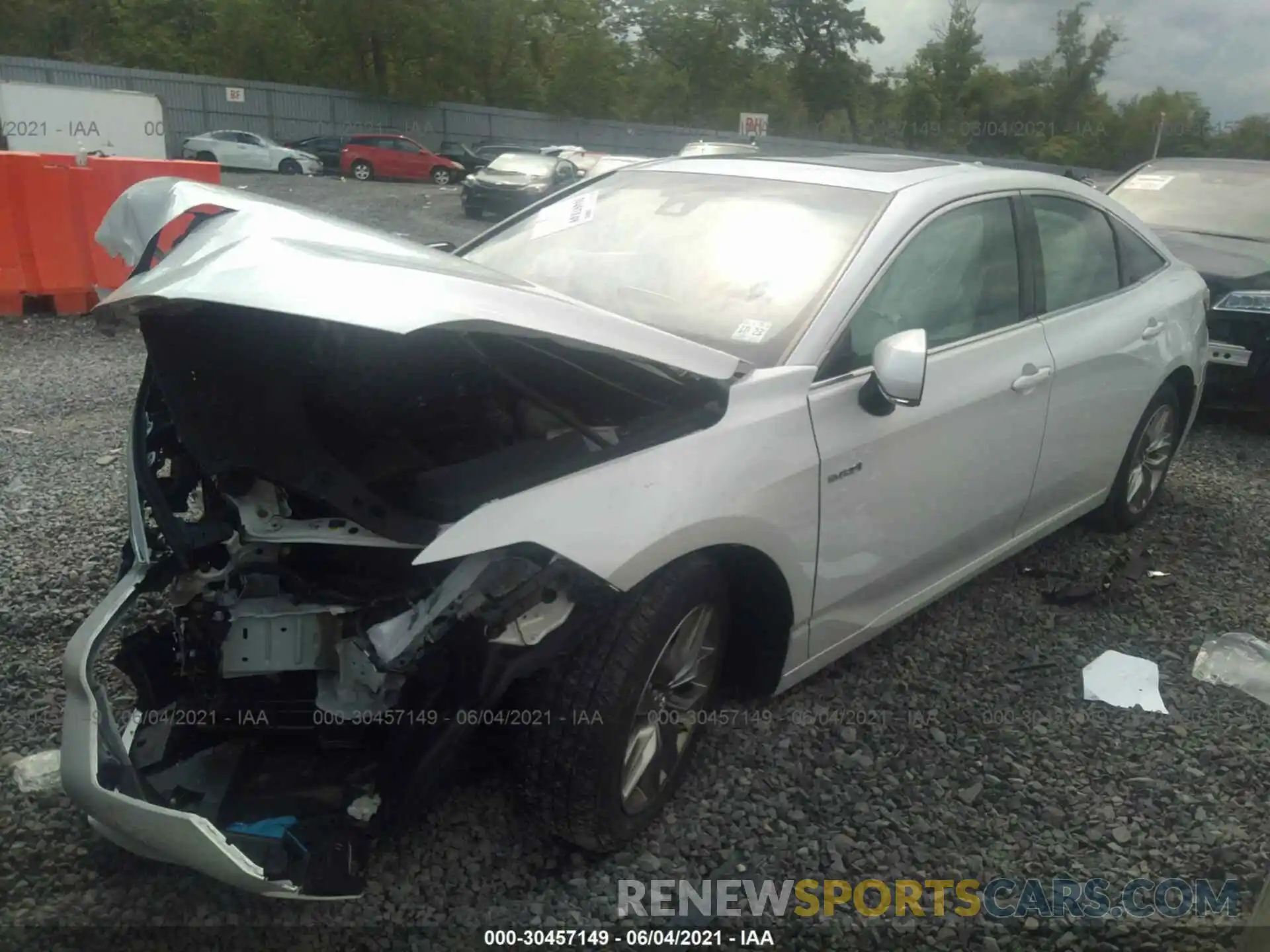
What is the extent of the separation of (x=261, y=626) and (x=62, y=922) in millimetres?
803

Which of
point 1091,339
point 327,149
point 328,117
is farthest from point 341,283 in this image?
point 328,117

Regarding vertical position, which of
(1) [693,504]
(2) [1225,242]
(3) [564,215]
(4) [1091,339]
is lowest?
(1) [693,504]

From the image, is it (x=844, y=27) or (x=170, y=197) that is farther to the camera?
(x=844, y=27)

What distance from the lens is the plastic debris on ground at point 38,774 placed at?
2.71 m

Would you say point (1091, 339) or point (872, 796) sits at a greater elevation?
point (1091, 339)

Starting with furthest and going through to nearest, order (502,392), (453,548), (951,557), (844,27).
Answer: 1. (844,27)
2. (951,557)
3. (502,392)
4. (453,548)

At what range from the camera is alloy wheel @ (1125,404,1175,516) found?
15.2ft

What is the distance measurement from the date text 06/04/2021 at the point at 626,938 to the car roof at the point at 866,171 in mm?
2231

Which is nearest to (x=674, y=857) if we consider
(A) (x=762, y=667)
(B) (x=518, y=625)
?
(A) (x=762, y=667)

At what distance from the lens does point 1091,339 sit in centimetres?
389

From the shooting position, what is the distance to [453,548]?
6.77 feet

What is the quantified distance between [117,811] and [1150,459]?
4528mm

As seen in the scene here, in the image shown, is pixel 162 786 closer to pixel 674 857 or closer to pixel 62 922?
pixel 62 922

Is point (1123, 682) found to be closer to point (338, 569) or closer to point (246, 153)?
point (338, 569)
